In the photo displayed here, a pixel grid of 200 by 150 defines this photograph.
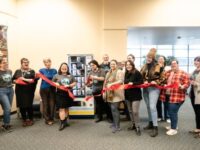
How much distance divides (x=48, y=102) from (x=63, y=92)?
2.50 ft

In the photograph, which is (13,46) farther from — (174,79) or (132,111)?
(174,79)

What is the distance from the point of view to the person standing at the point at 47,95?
554 cm

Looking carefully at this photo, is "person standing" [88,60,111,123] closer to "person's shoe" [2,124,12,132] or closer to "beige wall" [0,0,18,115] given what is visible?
"person's shoe" [2,124,12,132]

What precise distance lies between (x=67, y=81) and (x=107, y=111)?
136cm

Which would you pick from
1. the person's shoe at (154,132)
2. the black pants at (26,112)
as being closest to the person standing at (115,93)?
the person's shoe at (154,132)

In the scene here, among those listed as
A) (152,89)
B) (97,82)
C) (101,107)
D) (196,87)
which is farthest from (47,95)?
(196,87)

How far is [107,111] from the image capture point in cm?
581

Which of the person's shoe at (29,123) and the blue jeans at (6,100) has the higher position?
the blue jeans at (6,100)

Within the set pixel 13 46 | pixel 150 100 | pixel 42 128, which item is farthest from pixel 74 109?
pixel 13 46

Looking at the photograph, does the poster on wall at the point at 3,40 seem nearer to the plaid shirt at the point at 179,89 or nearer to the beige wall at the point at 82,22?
the beige wall at the point at 82,22

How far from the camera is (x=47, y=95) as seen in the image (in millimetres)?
5578

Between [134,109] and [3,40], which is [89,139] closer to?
[134,109]

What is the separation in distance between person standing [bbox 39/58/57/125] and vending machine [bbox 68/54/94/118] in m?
0.59

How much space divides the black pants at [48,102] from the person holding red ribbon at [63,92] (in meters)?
0.50
